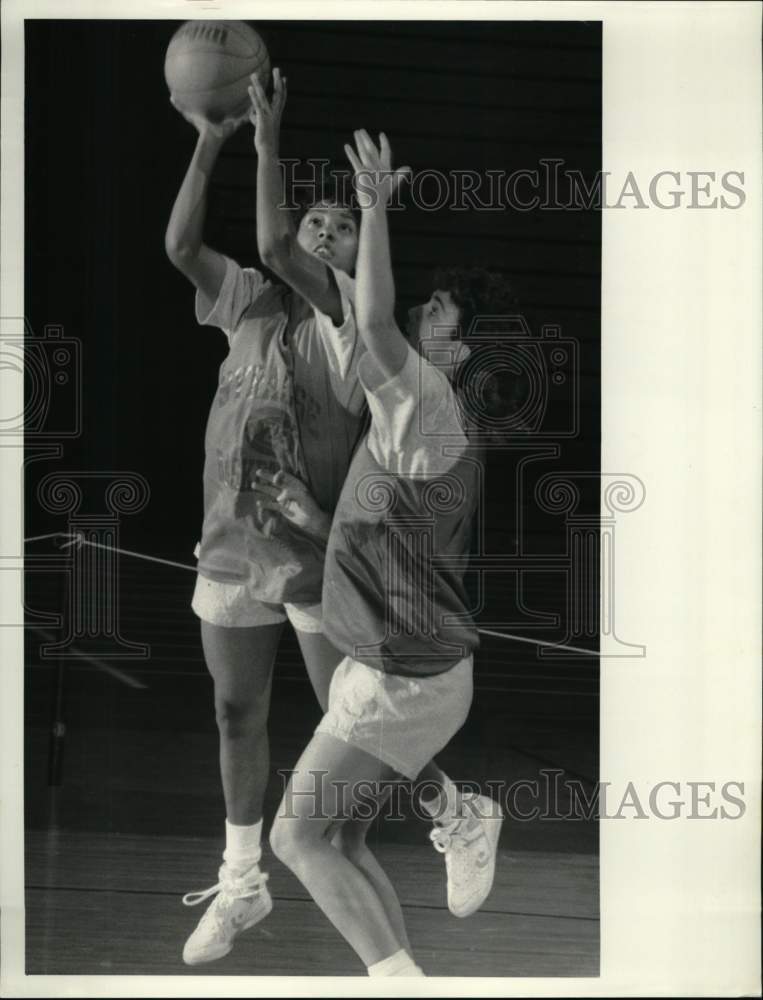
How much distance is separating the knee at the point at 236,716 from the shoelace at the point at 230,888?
1.05 ft

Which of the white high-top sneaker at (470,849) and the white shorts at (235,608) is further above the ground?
the white shorts at (235,608)

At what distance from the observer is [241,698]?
9.56 ft

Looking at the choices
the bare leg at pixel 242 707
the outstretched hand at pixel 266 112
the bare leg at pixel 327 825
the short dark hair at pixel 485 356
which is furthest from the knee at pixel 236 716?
the outstretched hand at pixel 266 112

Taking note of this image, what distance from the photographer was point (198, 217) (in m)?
2.84

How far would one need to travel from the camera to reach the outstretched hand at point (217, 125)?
2.83 m

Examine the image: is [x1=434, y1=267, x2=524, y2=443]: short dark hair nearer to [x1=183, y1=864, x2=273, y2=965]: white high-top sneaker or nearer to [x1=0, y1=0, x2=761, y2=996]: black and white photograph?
[x1=0, y1=0, x2=761, y2=996]: black and white photograph

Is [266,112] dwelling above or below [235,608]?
above

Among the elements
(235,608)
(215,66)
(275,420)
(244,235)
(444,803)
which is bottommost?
(444,803)

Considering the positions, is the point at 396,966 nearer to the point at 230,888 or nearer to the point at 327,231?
the point at 230,888

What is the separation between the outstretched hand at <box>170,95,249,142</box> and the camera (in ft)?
9.28

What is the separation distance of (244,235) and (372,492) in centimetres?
64

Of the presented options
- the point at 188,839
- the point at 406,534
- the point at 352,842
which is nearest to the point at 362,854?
the point at 352,842

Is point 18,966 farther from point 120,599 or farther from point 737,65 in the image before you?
point 737,65

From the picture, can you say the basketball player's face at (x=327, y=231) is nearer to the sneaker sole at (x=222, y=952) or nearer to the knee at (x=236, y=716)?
the knee at (x=236, y=716)
